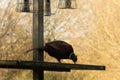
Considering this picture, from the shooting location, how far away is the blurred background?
32.8 feet

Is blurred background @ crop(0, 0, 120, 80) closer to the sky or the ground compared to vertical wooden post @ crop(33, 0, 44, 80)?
closer to the ground

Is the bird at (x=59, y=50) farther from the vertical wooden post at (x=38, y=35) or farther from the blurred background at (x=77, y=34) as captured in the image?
the blurred background at (x=77, y=34)

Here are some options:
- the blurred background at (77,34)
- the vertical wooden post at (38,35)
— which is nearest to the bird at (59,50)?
the vertical wooden post at (38,35)

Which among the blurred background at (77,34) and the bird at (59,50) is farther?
the blurred background at (77,34)

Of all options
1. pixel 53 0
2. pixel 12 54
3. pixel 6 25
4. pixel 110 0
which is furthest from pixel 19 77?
pixel 110 0

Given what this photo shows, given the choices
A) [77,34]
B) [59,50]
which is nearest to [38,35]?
[59,50]

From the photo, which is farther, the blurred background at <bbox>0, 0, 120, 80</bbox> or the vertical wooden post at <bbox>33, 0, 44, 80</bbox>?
the blurred background at <bbox>0, 0, 120, 80</bbox>

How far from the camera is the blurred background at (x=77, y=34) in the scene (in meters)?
9.99

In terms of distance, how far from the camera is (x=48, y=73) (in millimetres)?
10305

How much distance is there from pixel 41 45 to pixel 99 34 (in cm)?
749

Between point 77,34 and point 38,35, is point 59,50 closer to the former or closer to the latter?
point 38,35

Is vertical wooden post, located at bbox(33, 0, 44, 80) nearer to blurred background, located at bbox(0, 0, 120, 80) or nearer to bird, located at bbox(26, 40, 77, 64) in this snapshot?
bird, located at bbox(26, 40, 77, 64)

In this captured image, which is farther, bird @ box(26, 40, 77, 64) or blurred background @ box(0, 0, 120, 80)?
blurred background @ box(0, 0, 120, 80)

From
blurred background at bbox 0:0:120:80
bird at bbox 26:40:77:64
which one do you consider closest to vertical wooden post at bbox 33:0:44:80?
bird at bbox 26:40:77:64
